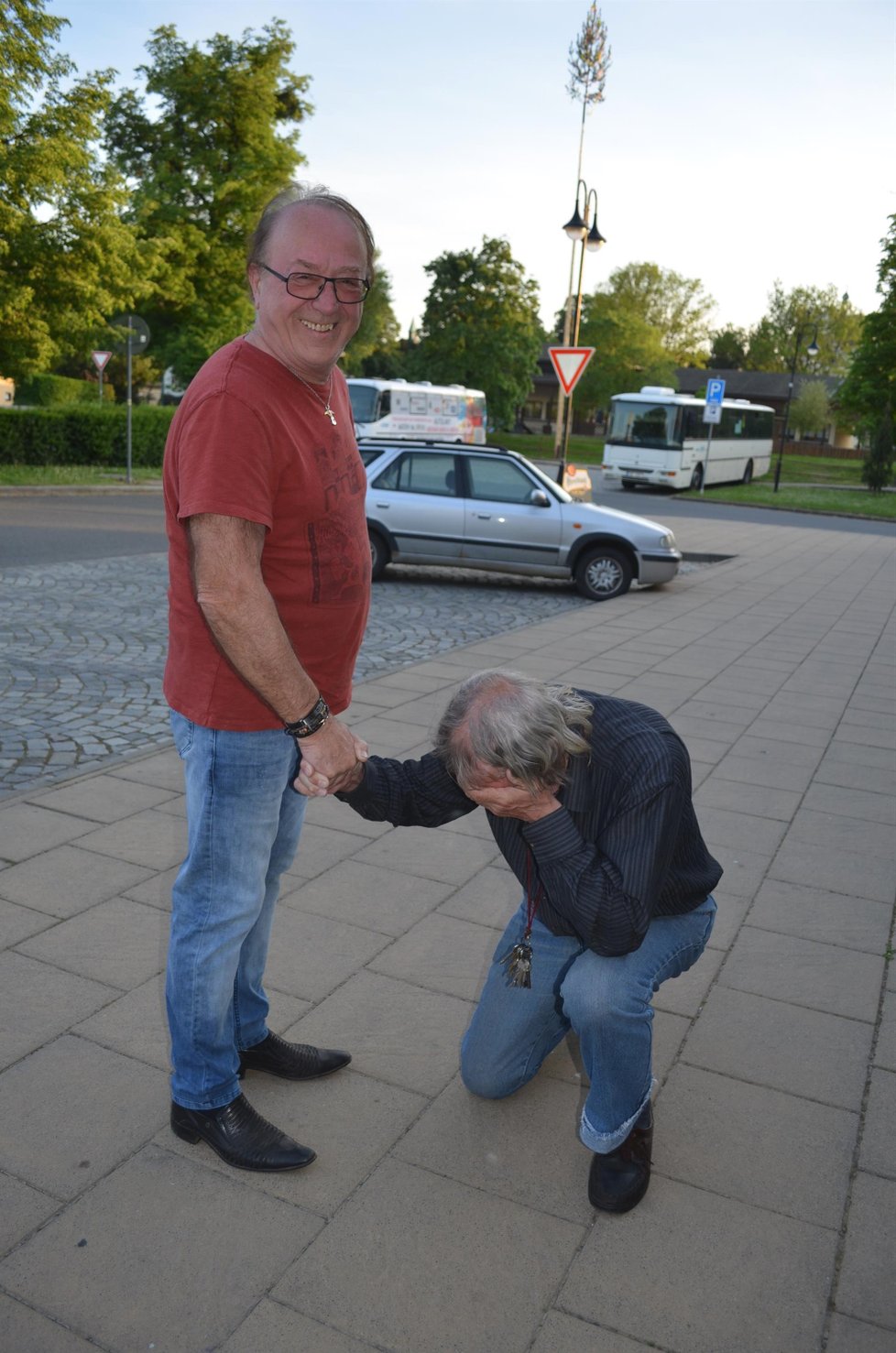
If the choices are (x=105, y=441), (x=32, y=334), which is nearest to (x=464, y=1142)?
(x=32, y=334)

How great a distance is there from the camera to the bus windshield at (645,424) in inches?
1262

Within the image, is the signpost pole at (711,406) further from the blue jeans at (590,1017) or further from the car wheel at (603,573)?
the blue jeans at (590,1017)

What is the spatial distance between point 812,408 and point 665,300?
11882 millimetres

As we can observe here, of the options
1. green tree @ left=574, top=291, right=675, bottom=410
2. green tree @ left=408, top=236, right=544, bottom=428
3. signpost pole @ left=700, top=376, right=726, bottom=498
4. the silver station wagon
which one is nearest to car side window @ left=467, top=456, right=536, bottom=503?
the silver station wagon

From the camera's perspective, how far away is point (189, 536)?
7.13 ft

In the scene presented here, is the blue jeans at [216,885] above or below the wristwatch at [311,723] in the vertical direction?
below

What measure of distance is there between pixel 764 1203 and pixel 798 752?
4.14 meters

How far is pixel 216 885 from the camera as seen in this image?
2.46 metres

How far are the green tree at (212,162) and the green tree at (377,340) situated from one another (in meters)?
35.0

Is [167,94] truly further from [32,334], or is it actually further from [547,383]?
[547,383]

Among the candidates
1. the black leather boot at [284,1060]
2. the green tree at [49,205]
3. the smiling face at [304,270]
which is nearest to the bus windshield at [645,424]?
the green tree at [49,205]

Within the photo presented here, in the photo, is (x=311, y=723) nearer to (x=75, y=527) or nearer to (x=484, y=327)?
(x=75, y=527)

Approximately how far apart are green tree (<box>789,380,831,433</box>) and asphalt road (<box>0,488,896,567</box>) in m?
46.8

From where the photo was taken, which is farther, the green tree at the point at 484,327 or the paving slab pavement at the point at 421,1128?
the green tree at the point at 484,327
